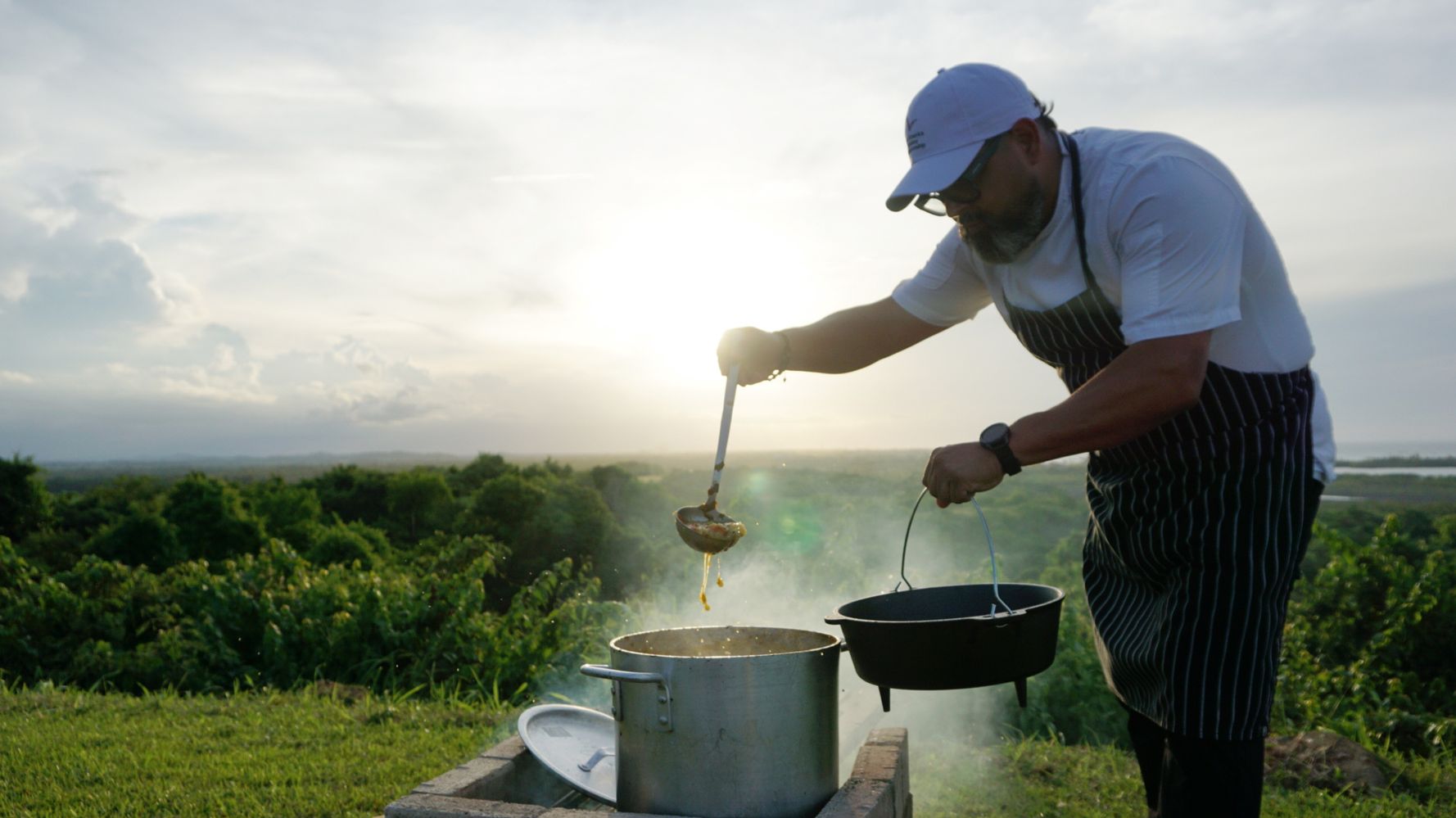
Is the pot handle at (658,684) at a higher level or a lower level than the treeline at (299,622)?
higher

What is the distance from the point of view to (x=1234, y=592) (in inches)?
90.0

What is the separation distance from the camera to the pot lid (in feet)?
9.01

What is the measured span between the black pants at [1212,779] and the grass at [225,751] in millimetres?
2783

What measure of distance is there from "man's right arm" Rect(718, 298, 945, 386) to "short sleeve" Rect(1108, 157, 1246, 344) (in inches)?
37.3

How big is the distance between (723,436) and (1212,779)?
141 cm

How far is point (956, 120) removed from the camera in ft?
→ 7.43

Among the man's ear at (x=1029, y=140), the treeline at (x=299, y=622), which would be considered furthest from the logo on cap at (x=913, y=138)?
the treeline at (x=299, y=622)

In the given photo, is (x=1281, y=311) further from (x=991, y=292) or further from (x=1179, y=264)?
(x=991, y=292)

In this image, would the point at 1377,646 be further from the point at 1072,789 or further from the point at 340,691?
the point at 340,691

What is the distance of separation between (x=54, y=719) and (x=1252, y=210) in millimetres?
5826

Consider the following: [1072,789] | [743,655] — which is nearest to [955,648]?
[743,655]

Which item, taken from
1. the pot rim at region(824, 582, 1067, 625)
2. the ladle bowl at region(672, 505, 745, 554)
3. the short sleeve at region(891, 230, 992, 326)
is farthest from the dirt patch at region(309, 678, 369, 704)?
the short sleeve at region(891, 230, 992, 326)

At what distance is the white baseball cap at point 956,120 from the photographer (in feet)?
7.39

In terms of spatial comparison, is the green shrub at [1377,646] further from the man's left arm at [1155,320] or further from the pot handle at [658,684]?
the pot handle at [658,684]
